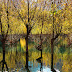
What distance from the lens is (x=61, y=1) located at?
16938mm

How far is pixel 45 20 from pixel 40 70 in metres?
10.6

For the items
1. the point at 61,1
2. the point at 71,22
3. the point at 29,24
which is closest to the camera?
the point at 61,1

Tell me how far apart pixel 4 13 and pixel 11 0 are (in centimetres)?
296

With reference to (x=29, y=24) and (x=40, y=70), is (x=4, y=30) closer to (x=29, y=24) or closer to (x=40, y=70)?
(x=29, y=24)

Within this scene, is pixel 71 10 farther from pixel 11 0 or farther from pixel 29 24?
pixel 11 0

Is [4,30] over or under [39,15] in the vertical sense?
under

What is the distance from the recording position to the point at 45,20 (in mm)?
19984

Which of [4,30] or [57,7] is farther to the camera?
[4,30]

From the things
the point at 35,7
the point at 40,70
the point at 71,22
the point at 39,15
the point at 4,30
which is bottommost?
the point at 40,70

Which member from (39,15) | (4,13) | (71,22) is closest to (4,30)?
(4,13)

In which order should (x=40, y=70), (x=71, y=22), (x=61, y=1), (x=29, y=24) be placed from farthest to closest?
1. (x=29, y=24)
2. (x=71, y=22)
3. (x=61, y=1)
4. (x=40, y=70)

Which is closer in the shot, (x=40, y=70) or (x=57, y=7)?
(x=40, y=70)

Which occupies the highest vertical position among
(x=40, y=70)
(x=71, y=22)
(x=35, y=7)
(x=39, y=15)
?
(x=35, y=7)

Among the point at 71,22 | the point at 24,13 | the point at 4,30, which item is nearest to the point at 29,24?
the point at 24,13
